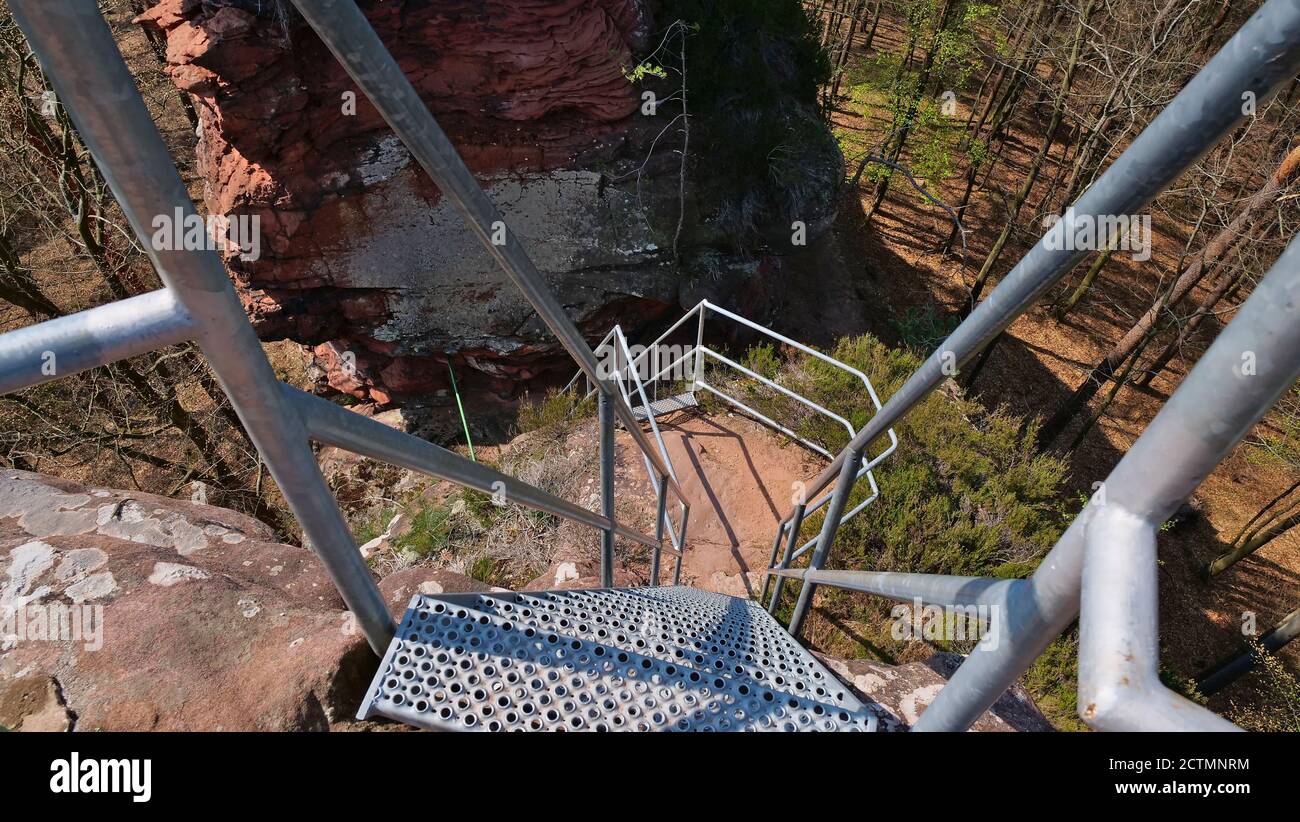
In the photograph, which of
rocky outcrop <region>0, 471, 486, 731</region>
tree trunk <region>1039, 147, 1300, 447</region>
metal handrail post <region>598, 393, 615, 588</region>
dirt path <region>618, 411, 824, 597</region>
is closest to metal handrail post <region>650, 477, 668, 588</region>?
metal handrail post <region>598, 393, 615, 588</region>

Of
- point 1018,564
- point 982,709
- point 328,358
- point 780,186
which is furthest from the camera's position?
point 328,358

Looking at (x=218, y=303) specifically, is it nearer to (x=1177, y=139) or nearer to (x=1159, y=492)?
(x=1159, y=492)

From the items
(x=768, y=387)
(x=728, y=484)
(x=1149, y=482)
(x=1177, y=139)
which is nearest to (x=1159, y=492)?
(x=1149, y=482)

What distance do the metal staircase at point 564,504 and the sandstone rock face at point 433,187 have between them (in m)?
7.77

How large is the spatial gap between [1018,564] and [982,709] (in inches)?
213

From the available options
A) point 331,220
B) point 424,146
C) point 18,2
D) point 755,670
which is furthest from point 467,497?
point 18,2

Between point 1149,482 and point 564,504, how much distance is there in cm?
193

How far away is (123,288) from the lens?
9938 mm

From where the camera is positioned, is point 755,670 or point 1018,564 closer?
point 755,670

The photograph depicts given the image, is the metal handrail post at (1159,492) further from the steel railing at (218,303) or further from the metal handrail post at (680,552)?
the metal handrail post at (680,552)

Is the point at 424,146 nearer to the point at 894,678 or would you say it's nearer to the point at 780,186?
the point at 894,678

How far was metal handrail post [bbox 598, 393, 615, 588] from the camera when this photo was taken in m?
3.15

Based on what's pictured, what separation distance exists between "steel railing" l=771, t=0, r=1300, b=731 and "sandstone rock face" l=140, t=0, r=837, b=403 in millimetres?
8694

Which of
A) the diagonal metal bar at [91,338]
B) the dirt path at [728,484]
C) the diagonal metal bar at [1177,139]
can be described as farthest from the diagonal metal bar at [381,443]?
the dirt path at [728,484]
